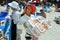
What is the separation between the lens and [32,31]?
4059mm

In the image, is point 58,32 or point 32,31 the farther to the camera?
point 58,32

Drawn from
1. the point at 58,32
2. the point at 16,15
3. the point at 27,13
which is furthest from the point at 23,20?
Answer: the point at 58,32

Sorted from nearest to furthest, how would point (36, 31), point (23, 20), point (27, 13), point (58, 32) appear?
point (36, 31)
point (23, 20)
point (27, 13)
point (58, 32)

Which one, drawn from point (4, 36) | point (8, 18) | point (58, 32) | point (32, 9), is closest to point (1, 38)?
point (4, 36)

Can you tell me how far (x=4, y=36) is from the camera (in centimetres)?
466

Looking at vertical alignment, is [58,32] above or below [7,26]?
below

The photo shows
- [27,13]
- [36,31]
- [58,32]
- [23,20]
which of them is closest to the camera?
[36,31]

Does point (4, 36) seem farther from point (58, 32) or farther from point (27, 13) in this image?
point (58, 32)

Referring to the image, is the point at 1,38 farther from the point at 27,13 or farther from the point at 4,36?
the point at 27,13

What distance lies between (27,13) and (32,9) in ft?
0.53

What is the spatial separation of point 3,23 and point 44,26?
159 cm

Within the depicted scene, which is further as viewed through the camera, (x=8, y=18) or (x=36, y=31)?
(x=8, y=18)

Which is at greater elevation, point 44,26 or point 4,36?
Answer: point 44,26

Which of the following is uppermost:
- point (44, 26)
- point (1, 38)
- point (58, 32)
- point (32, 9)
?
point (32, 9)
